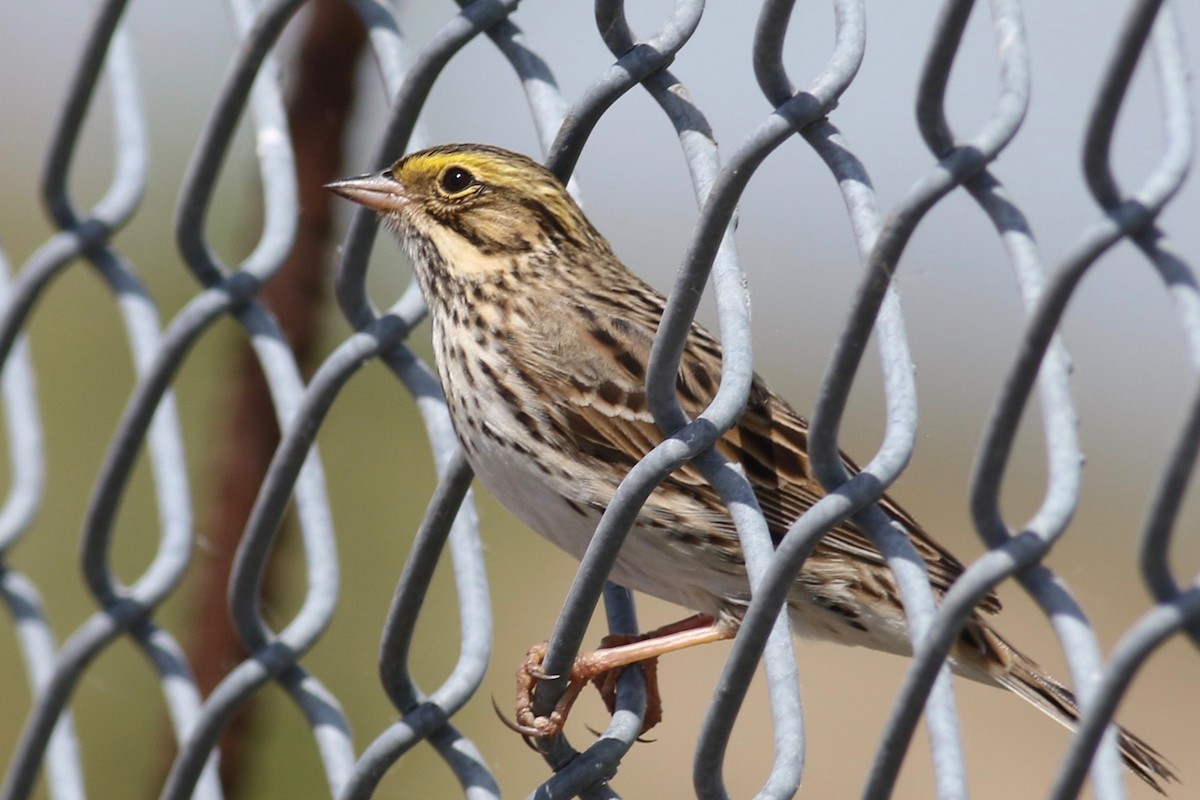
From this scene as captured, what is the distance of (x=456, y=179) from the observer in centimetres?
305

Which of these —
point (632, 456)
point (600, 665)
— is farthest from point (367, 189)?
point (600, 665)

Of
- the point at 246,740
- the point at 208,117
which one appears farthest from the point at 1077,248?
the point at 246,740

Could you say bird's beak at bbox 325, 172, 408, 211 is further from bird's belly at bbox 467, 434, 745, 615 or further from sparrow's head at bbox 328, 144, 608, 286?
bird's belly at bbox 467, 434, 745, 615

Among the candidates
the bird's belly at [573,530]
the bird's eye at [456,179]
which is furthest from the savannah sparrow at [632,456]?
the bird's eye at [456,179]

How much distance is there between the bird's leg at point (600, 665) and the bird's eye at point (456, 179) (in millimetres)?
1117

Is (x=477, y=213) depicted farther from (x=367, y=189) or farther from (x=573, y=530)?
(x=573, y=530)

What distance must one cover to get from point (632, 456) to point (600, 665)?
0.57 metres

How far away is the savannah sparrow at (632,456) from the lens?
2521 mm

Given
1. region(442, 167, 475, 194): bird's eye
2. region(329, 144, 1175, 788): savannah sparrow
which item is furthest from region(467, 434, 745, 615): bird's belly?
region(442, 167, 475, 194): bird's eye

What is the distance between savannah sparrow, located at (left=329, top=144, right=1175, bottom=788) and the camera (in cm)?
252

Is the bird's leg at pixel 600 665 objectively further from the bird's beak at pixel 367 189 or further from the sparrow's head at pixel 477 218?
the sparrow's head at pixel 477 218

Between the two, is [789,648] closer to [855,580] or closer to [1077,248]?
[1077,248]

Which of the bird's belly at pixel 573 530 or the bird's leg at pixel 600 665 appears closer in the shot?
the bird's leg at pixel 600 665

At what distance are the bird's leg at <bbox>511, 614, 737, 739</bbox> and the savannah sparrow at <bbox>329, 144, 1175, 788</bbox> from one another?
0.30ft
